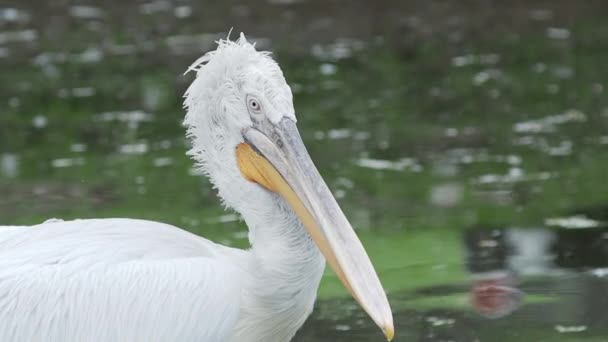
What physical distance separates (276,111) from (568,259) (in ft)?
7.03

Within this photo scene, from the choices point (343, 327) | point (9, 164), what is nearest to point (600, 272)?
point (343, 327)

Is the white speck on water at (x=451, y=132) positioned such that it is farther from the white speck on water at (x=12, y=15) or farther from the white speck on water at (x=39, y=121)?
the white speck on water at (x=12, y=15)

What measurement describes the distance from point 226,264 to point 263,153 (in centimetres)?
35

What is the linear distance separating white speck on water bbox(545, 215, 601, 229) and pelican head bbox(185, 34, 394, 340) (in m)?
2.37

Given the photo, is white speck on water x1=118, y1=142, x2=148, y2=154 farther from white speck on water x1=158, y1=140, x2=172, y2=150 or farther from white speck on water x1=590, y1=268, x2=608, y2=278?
white speck on water x1=590, y1=268, x2=608, y2=278

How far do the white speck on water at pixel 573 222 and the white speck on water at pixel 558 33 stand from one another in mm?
3203

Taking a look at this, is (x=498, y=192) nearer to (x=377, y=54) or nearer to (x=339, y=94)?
(x=339, y=94)

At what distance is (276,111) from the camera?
378 centimetres

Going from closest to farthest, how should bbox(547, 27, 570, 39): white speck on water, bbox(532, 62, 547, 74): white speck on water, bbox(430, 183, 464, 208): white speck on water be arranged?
1. bbox(430, 183, 464, 208): white speck on water
2. bbox(532, 62, 547, 74): white speck on water
3. bbox(547, 27, 570, 39): white speck on water

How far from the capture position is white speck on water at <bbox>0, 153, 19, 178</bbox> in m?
6.88

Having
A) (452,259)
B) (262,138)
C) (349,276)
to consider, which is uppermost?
(262,138)

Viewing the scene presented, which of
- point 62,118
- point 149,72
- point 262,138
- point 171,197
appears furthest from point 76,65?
point 262,138

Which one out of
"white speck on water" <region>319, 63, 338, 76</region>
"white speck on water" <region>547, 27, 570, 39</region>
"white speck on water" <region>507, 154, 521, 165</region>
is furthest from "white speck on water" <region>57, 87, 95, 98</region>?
"white speck on water" <region>547, 27, 570, 39</region>

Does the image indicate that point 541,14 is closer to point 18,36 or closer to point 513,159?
point 513,159
